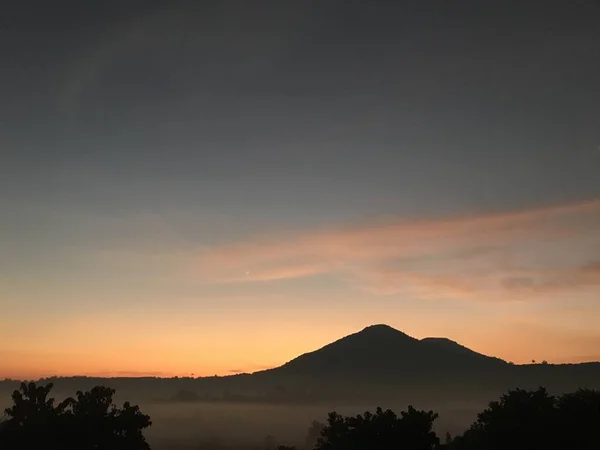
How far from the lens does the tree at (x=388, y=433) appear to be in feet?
159

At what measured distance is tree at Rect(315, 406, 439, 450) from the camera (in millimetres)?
48375

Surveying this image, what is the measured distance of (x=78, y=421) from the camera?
50094 mm

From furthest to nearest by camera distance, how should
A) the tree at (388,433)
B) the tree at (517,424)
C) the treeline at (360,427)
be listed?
1. the tree at (517,424)
2. the treeline at (360,427)
3. the tree at (388,433)

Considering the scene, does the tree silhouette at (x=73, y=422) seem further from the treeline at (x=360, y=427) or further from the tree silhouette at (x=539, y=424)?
the tree silhouette at (x=539, y=424)

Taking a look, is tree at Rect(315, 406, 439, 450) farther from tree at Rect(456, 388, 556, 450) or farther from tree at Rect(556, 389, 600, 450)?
tree at Rect(556, 389, 600, 450)

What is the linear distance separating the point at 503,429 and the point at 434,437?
6.43m

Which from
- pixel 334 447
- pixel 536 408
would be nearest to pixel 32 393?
pixel 334 447

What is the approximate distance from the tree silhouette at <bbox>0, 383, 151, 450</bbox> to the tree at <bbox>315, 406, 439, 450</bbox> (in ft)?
58.7

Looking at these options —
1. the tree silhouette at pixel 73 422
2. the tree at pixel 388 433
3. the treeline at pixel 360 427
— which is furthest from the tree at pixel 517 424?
the tree silhouette at pixel 73 422

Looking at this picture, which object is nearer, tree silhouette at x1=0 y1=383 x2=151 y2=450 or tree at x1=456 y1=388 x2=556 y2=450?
tree silhouette at x1=0 y1=383 x2=151 y2=450

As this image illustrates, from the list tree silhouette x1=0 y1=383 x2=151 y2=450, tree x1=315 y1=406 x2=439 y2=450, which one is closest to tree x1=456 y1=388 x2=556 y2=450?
tree x1=315 y1=406 x2=439 y2=450

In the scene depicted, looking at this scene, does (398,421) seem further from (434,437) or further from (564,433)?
(564,433)

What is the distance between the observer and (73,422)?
50062 mm

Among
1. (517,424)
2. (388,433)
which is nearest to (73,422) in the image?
(388,433)
